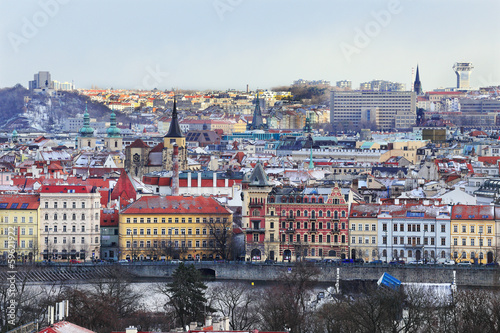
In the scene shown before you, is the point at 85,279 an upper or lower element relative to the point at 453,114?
lower

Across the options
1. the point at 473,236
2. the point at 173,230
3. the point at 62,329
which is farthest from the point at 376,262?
the point at 62,329

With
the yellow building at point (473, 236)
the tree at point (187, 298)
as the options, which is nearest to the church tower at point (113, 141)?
the yellow building at point (473, 236)

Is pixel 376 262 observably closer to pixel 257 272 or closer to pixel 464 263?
pixel 464 263

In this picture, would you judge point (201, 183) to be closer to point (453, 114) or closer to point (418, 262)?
point (418, 262)

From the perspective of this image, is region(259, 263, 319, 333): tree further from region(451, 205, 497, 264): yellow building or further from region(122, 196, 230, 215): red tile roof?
region(122, 196, 230, 215): red tile roof

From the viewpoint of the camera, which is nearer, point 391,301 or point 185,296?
point 391,301

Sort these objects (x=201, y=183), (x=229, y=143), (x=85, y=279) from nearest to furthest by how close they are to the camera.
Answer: (x=85, y=279) < (x=201, y=183) < (x=229, y=143)

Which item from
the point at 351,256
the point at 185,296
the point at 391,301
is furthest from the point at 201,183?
the point at 391,301

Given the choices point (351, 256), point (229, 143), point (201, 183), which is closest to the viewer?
point (351, 256)
